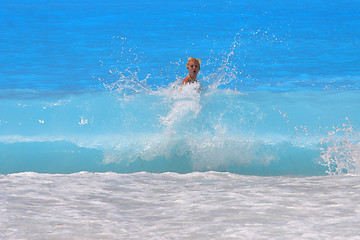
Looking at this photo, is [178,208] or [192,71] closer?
[178,208]

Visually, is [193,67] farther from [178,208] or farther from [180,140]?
[178,208]

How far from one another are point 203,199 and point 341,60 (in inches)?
589

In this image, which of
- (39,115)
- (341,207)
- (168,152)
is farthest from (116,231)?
(39,115)

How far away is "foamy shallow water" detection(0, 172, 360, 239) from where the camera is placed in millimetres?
3172

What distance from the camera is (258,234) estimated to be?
3076 millimetres

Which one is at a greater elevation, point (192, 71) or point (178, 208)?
point (192, 71)

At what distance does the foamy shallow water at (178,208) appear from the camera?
317 centimetres

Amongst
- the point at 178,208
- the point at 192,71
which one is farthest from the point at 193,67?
the point at 178,208

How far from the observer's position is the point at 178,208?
12.7 ft

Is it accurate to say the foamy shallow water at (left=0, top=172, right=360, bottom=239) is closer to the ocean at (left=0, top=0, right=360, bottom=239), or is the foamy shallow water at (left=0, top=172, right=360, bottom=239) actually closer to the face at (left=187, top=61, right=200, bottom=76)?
the ocean at (left=0, top=0, right=360, bottom=239)

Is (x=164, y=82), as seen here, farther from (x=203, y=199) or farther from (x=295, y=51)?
(x=203, y=199)

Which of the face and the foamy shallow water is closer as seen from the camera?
the foamy shallow water

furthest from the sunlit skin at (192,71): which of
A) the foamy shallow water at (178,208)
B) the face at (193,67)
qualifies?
the foamy shallow water at (178,208)

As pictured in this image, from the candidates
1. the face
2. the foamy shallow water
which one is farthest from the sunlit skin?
the foamy shallow water
